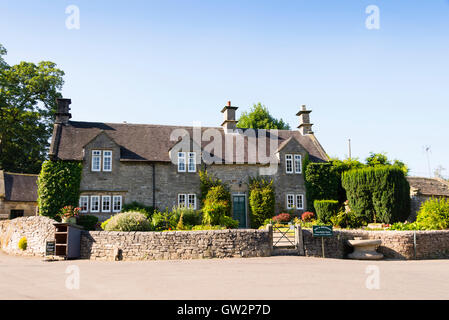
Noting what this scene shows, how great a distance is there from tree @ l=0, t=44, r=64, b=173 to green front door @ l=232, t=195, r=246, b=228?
22.5 m

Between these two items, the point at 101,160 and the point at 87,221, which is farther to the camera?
the point at 101,160

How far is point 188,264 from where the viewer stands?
549 inches

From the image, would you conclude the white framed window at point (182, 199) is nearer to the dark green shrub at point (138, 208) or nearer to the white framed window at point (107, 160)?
the dark green shrub at point (138, 208)

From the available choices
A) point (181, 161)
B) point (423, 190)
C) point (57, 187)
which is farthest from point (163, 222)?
point (423, 190)

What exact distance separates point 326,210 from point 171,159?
444 inches

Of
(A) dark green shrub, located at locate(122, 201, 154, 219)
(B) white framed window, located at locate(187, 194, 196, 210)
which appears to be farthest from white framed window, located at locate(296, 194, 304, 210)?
(A) dark green shrub, located at locate(122, 201, 154, 219)

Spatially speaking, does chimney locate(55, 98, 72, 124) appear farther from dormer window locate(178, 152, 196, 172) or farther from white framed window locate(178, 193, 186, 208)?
white framed window locate(178, 193, 186, 208)

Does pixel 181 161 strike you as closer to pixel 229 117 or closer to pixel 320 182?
pixel 229 117

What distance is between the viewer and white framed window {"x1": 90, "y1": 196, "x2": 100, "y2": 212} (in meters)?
23.7

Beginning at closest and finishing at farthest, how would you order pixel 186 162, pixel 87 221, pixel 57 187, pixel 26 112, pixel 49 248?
pixel 49 248, pixel 87 221, pixel 57 187, pixel 186 162, pixel 26 112

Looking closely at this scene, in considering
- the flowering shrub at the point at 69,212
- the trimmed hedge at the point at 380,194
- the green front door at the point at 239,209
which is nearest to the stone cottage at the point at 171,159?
the green front door at the point at 239,209

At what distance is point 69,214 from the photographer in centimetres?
2031

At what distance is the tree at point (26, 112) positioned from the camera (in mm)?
35719
